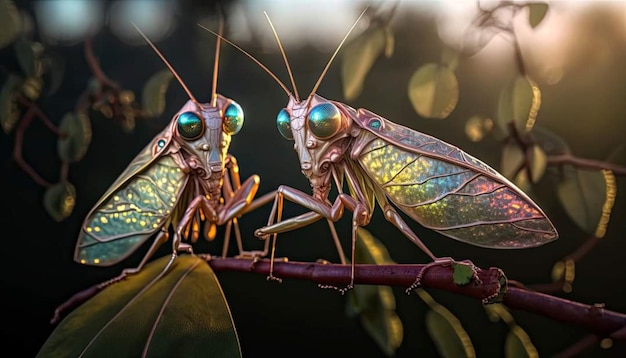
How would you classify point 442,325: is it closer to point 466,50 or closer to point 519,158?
point 519,158

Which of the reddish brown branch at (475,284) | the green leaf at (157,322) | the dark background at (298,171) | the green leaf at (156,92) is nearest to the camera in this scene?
the reddish brown branch at (475,284)

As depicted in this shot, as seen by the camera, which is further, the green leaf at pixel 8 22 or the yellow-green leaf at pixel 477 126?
the green leaf at pixel 8 22

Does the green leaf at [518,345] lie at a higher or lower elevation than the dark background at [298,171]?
lower

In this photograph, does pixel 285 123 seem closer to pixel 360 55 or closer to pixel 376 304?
pixel 360 55

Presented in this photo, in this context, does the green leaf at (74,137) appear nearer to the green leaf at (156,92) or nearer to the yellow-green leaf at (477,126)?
the green leaf at (156,92)

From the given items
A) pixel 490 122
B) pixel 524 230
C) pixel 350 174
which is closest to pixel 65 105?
pixel 350 174

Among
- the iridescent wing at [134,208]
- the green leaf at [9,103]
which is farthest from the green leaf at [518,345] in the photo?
the green leaf at [9,103]
